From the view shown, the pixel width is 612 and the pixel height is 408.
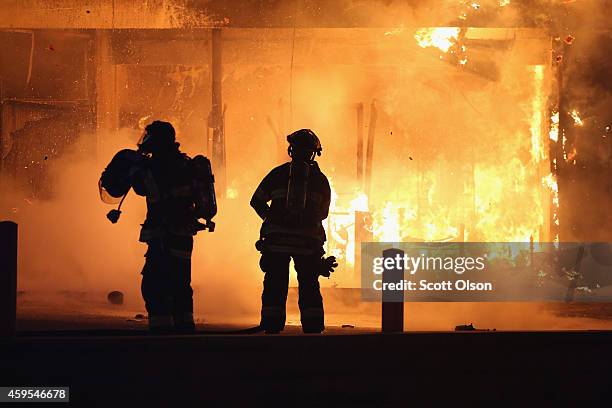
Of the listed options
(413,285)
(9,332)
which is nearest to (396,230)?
(413,285)

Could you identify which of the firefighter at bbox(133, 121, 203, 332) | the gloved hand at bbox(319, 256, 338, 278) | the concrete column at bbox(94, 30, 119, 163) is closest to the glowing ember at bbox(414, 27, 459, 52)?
the concrete column at bbox(94, 30, 119, 163)

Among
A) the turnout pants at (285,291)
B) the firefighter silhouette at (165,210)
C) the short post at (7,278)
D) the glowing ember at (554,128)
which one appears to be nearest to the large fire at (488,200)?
the glowing ember at (554,128)

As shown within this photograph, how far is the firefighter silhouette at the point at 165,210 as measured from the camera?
6680 mm

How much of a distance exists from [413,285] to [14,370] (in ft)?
28.2

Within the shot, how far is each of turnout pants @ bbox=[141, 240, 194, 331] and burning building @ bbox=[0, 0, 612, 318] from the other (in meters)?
6.23

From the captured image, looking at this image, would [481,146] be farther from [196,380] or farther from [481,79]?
[196,380]

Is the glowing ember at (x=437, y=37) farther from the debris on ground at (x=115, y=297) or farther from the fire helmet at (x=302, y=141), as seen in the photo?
the fire helmet at (x=302, y=141)

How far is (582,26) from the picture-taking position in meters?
13.2

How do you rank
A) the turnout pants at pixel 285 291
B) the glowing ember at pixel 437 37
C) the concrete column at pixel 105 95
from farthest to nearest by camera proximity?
the concrete column at pixel 105 95 < the glowing ember at pixel 437 37 < the turnout pants at pixel 285 291

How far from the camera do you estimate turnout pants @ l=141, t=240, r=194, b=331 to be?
21.8ft

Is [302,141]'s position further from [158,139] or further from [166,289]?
[166,289]

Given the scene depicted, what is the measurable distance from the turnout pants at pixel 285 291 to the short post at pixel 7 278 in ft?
6.30

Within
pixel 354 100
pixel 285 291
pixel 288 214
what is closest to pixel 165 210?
pixel 288 214

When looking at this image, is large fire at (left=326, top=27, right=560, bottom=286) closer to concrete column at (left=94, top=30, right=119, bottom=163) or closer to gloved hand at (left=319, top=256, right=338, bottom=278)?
concrete column at (left=94, top=30, right=119, bottom=163)
